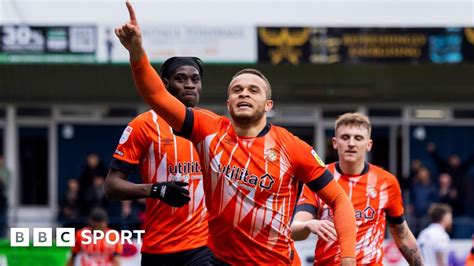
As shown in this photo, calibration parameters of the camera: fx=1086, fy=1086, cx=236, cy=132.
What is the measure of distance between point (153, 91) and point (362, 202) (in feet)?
7.98

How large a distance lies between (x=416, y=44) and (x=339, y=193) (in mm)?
14814

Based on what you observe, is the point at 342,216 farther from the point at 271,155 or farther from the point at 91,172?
the point at 91,172

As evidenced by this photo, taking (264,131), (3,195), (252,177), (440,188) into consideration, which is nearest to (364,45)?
(440,188)

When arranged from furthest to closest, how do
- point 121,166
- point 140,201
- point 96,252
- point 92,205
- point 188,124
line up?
point 140,201, point 92,205, point 96,252, point 121,166, point 188,124

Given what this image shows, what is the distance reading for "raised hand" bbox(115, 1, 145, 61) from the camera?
5848mm

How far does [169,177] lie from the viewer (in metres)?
7.66

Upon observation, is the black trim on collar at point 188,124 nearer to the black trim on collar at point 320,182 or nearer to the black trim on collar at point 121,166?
the black trim on collar at point 320,182

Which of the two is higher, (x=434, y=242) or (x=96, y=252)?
(x=96, y=252)

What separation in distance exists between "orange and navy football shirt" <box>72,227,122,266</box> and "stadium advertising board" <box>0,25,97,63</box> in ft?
31.9

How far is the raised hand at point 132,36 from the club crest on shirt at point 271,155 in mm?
1068

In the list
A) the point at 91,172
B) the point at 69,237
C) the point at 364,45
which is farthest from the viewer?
the point at 364,45

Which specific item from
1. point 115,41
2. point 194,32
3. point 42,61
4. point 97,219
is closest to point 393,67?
point 194,32

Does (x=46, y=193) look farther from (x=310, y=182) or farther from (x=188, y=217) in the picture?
(x=310, y=182)

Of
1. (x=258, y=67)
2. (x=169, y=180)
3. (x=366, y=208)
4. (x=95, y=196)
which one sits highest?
(x=258, y=67)
